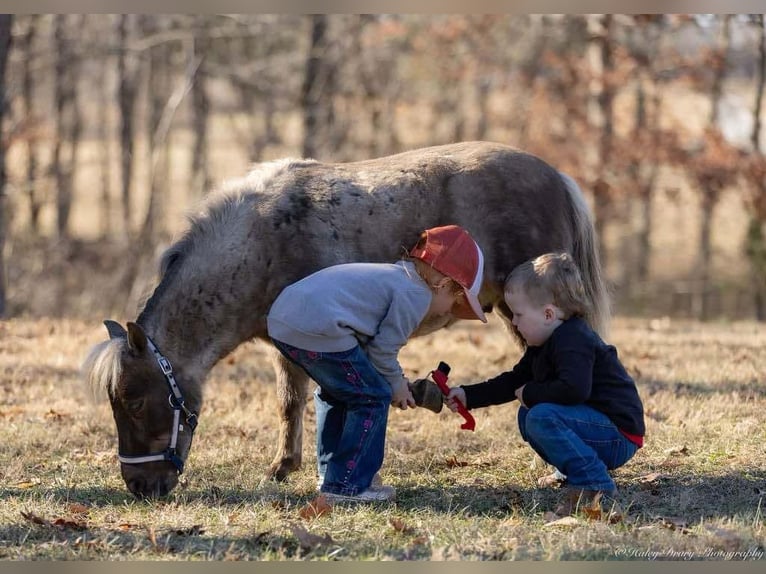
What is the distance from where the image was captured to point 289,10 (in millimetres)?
5996

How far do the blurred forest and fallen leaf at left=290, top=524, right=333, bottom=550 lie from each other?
533 inches

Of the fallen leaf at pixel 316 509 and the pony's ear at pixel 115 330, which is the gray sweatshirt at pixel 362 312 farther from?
the pony's ear at pixel 115 330

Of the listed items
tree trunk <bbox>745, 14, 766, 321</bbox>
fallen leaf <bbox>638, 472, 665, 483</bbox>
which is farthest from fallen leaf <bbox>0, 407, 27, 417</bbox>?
tree trunk <bbox>745, 14, 766, 321</bbox>

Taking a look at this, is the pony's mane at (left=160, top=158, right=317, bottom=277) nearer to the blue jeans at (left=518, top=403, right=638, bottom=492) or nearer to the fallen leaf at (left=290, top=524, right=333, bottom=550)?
the fallen leaf at (left=290, top=524, right=333, bottom=550)

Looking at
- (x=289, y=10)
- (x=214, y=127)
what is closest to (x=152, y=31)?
(x=214, y=127)

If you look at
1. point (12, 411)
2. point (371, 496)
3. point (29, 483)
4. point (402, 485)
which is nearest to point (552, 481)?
point (402, 485)

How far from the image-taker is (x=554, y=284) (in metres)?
5.29

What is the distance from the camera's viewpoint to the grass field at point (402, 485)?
4.63 meters

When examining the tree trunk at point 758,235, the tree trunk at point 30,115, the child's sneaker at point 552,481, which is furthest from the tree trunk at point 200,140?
the child's sneaker at point 552,481

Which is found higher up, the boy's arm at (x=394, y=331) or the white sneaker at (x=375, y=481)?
the boy's arm at (x=394, y=331)

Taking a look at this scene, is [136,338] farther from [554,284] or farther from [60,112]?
[60,112]

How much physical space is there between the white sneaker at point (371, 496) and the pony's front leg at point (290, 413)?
881 mm

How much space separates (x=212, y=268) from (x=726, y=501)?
3269 millimetres

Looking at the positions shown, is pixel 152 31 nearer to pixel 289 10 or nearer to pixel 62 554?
pixel 289 10
